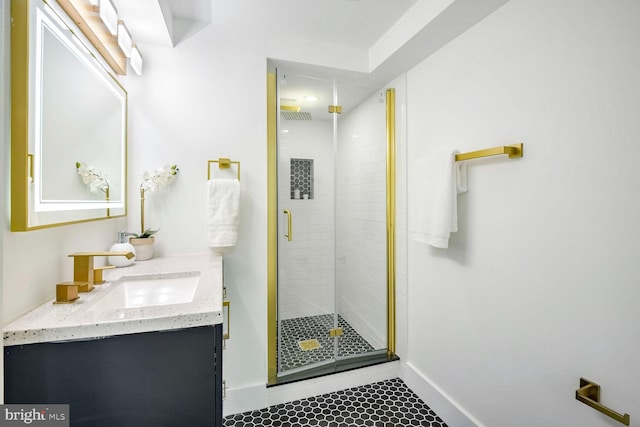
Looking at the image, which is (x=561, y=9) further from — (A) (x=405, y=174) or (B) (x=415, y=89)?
(A) (x=405, y=174)

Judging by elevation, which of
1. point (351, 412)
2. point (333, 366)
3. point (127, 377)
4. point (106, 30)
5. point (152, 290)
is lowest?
point (351, 412)

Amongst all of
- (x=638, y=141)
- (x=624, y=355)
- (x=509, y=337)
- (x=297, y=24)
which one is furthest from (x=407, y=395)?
(x=297, y=24)

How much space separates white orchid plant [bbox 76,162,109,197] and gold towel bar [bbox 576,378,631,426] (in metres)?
2.08

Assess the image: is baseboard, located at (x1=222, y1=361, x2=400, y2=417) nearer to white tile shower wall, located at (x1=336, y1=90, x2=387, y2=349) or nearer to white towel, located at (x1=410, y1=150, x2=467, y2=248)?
white tile shower wall, located at (x1=336, y1=90, x2=387, y2=349)

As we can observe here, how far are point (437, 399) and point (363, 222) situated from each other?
4.16ft

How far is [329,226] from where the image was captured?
2.27m

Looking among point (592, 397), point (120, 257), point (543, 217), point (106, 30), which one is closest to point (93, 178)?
point (120, 257)

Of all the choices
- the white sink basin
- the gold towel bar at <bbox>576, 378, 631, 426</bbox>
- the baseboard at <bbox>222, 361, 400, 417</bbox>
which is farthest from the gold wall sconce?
the gold towel bar at <bbox>576, 378, 631, 426</bbox>

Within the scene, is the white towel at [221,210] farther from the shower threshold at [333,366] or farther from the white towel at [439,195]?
the white towel at [439,195]

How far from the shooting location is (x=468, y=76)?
1.65 m

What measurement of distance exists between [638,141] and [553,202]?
1.07 feet

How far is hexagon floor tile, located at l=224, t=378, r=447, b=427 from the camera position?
5.84 ft

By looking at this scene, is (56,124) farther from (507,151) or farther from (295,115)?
(507,151)

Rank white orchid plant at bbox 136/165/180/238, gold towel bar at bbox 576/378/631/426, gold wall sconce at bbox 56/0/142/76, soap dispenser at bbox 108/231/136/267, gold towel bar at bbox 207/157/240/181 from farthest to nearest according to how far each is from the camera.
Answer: gold towel bar at bbox 207/157/240/181
white orchid plant at bbox 136/165/180/238
soap dispenser at bbox 108/231/136/267
gold wall sconce at bbox 56/0/142/76
gold towel bar at bbox 576/378/631/426
